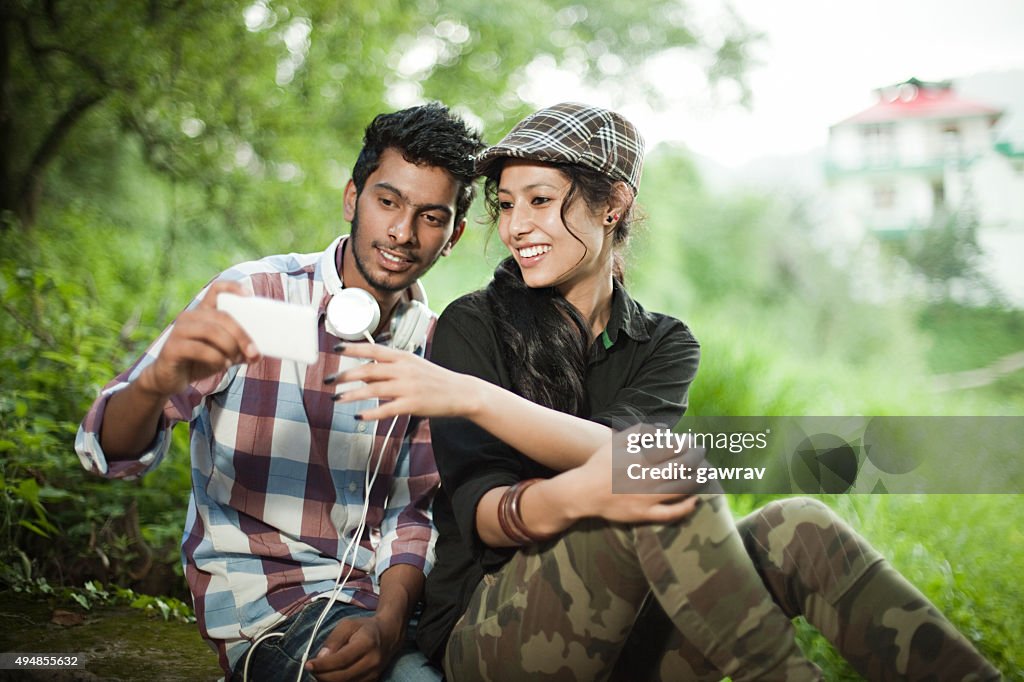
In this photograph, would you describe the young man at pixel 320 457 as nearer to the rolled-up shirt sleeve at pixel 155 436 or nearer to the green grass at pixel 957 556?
the rolled-up shirt sleeve at pixel 155 436

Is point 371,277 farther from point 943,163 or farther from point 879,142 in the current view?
point 943,163

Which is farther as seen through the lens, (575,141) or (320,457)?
(320,457)

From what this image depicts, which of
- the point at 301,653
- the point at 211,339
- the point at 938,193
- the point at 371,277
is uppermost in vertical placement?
the point at 938,193

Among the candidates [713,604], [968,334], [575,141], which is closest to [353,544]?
[713,604]

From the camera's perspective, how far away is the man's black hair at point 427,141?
1702mm

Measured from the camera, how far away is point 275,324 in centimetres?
117

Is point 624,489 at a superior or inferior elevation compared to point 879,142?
inferior

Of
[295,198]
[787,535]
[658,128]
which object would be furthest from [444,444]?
[658,128]

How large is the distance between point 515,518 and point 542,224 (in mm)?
543

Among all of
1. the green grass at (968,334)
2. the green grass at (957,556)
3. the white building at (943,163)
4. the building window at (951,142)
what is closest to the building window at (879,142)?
the white building at (943,163)

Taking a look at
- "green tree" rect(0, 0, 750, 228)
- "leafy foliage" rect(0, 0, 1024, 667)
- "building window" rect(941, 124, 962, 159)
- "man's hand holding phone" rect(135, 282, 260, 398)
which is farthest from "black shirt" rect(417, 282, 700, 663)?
"green tree" rect(0, 0, 750, 228)

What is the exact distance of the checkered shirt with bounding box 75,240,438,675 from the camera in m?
1.55

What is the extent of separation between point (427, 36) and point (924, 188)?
2.56 m

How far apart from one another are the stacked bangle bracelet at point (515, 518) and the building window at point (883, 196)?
2187mm
